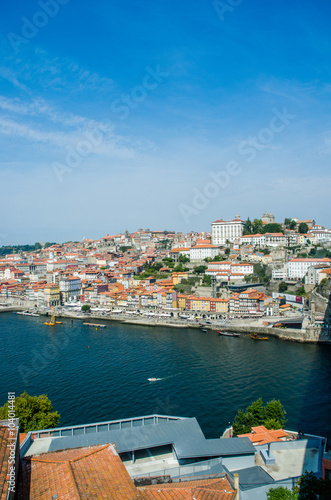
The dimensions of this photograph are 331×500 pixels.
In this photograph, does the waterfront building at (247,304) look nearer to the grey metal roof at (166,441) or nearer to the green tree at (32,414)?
Answer: the green tree at (32,414)

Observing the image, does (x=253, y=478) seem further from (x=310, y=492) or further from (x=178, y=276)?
(x=178, y=276)

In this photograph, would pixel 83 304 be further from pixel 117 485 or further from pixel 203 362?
pixel 117 485

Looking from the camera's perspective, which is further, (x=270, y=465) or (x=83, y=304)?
(x=83, y=304)

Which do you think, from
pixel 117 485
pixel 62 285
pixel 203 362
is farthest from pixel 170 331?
pixel 117 485

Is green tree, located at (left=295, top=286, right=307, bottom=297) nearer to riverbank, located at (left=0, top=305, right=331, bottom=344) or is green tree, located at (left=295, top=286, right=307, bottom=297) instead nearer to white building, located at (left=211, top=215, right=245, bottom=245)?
riverbank, located at (left=0, top=305, right=331, bottom=344)

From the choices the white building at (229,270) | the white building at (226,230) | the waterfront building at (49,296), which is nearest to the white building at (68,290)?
the waterfront building at (49,296)

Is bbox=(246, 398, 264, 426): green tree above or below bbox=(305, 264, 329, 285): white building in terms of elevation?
below

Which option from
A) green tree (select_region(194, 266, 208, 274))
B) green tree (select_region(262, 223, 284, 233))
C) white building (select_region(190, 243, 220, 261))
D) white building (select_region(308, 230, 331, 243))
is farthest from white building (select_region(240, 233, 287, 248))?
green tree (select_region(194, 266, 208, 274))
